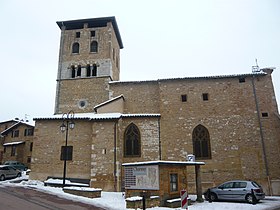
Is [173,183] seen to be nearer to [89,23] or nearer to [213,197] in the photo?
[213,197]

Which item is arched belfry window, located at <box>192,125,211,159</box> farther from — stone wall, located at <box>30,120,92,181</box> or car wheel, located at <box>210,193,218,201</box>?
stone wall, located at <box>30,120,92,181</box>

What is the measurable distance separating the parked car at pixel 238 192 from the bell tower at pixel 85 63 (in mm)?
14054

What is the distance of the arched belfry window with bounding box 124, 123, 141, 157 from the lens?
63.1ft

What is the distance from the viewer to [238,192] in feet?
44.7

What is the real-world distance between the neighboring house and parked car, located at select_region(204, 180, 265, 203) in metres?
28.7

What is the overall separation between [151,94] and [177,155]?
5.89 m

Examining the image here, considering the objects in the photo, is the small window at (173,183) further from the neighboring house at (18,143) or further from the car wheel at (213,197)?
the neighboring house at (18,143)

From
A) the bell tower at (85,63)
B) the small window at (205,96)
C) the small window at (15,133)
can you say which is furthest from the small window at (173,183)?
the small window at (15,133)

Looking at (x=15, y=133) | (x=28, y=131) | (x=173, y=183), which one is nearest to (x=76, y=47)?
(x=28, y=131)

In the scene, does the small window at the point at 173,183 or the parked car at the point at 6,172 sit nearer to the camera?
the small window at the point at 173,183

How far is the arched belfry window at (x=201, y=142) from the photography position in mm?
18984

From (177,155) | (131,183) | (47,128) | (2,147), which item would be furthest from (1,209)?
(2,147)

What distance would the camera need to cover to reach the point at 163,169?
12523 millimetres

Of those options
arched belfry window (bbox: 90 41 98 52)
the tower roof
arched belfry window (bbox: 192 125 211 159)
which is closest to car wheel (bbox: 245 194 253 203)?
arched belfry window (bbox: 192 125 211 159)
